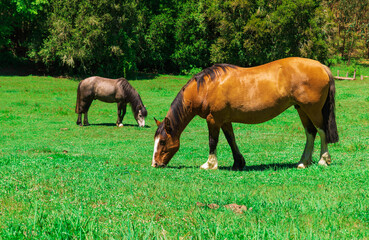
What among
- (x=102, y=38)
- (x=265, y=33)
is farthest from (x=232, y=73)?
(x=265, y=33)

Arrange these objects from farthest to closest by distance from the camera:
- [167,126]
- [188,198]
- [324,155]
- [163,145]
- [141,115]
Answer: [141,115] → [163,145] → [167,126] → [324,155] → [188,198]

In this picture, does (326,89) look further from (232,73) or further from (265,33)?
(265,33)

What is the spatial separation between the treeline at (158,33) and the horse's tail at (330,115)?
34.7m

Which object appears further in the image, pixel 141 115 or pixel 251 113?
pixel 141 115

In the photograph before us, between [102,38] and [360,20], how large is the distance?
45239mm

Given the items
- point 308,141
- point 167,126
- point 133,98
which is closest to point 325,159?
point 308,141

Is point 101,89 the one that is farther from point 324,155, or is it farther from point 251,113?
point 324,155

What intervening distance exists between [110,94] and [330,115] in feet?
48.3

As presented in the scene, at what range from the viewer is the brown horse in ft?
26.8

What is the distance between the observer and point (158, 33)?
50.0 metres

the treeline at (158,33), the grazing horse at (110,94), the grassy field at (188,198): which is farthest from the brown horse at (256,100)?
the treeline at (158,33)

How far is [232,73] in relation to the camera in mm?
8555

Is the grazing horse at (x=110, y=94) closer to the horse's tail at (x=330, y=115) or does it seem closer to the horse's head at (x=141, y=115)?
the horse's head at (x=141, y=115)

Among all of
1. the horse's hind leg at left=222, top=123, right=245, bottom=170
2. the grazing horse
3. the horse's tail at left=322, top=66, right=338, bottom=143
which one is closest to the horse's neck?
the grazing horse
